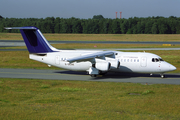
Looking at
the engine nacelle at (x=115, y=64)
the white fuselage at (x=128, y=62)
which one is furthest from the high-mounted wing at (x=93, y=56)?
the engine nacelle at (x=115, y=64)

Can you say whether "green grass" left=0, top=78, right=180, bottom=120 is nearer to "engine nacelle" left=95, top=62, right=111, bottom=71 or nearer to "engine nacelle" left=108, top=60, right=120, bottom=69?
"engine nacelle" left=95, top=62, right=111, bottom=71

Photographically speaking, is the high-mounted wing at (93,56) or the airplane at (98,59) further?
the airplane at (98,59)

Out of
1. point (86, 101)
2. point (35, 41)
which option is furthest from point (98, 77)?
point (86, 101)

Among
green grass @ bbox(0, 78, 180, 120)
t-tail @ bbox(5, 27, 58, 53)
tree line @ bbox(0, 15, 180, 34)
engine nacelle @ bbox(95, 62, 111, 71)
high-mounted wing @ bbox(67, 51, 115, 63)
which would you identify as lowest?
green grass @ bbox(0, 78, 180, 120)

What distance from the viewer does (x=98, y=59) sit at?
97.0 ft

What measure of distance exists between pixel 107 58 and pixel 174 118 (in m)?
16.5

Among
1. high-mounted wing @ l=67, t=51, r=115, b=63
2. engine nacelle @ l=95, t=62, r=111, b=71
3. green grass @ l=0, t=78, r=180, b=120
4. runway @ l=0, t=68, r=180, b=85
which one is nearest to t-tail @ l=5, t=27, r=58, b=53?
runway @ l=0, t=68, r=180, b=85

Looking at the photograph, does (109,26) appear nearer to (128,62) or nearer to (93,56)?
(128,62)

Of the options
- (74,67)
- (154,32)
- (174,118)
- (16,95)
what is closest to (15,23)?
(154,32)

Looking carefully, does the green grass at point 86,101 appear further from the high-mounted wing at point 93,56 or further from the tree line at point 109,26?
the tree line at point 109,26

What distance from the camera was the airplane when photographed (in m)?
28.6

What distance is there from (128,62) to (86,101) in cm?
1270

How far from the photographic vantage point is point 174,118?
13977 mm

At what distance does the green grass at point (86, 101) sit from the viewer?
571 inches
